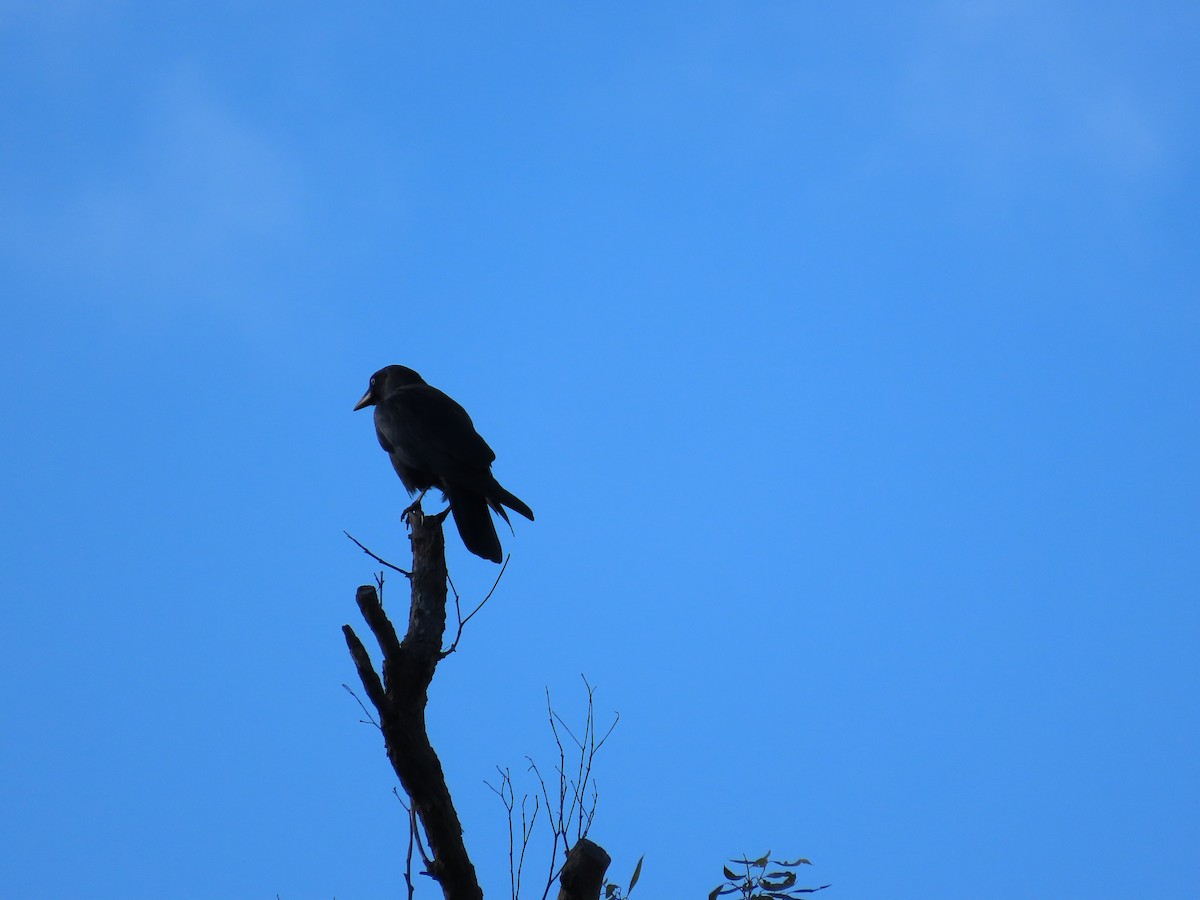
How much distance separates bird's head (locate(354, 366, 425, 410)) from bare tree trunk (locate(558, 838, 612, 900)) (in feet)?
16.0

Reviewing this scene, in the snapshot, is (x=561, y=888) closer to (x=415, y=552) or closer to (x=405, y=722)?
(x=405, y=722)

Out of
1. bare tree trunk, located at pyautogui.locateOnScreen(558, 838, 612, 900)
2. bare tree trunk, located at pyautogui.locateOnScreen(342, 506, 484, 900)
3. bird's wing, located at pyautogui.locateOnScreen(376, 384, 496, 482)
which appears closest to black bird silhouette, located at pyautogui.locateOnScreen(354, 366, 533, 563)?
bird's wing, located at pyautogui.locateOnScreen(376, 384, 496, 482)

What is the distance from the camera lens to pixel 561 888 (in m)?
3.45

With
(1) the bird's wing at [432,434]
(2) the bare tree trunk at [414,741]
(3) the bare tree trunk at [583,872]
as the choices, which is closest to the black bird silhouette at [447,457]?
(1) the bird's wing at [432,434]

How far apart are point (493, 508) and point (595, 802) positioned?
2.27 metres

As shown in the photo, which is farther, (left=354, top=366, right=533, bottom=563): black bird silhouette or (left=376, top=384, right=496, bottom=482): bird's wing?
(left=376, top=384, right=496, bottom=482): bird's wing

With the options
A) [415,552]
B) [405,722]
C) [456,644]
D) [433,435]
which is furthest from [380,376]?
[405,722]

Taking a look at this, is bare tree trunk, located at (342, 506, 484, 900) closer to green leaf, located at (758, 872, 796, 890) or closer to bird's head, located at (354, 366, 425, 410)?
green leaf, located at (758, 872, 796, 890)

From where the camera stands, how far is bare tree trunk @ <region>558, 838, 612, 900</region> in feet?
11.1

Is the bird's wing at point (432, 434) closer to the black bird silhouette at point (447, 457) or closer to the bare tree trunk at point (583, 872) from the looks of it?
the black bird silhouette at point (447, 457)

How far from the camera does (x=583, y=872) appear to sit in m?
3.38

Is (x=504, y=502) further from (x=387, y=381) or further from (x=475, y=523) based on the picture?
(x=387, y=381)

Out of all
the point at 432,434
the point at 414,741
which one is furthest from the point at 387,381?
the point at 414,741

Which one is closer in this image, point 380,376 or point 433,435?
point 433,435
